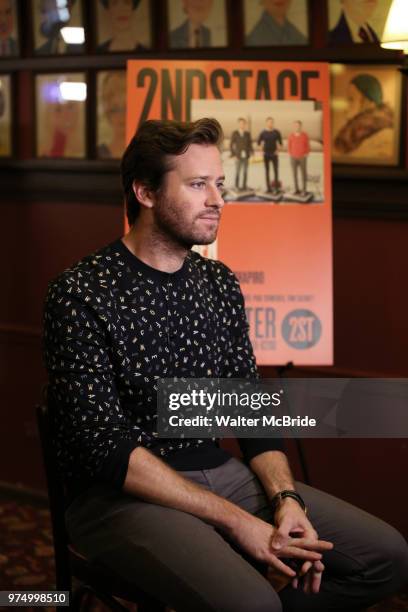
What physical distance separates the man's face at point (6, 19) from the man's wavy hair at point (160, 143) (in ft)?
6.52

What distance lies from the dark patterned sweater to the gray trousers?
6 cm

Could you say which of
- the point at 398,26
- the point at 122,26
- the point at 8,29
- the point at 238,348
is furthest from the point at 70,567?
the point at 8,29

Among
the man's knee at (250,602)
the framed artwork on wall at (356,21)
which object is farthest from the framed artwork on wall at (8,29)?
the man's knee at (250,602)

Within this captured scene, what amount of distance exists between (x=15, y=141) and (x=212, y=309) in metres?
2.01

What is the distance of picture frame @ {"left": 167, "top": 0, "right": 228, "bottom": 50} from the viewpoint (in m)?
3.51

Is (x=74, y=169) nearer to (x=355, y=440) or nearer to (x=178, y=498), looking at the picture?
(x=355, y=440)

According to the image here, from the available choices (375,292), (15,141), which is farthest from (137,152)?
(15,141)

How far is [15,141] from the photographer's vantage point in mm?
4043

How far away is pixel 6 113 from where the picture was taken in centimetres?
405

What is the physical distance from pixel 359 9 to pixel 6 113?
1.60 metres

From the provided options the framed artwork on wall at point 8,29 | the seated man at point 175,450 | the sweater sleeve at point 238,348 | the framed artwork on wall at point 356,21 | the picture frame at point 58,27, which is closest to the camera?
the seated man at point 175,450

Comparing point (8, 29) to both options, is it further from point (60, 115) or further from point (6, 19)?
point (60, 115)

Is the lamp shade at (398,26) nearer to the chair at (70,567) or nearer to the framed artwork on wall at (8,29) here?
the chair at (70,567)

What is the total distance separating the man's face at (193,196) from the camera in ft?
7.27
